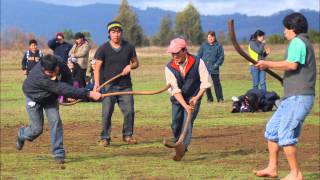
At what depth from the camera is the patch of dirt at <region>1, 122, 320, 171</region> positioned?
12445mm

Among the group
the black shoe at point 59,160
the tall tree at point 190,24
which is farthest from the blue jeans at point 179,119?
the tall tree at point 190,24

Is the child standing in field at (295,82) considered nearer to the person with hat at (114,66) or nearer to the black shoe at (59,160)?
the black shoe at (59,160)

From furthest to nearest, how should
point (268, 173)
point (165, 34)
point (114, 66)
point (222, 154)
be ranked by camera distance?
point (165, 34) < point (114, 66) < point (222, 154) < point (268, 173)

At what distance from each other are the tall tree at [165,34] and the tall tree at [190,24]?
1532 mm

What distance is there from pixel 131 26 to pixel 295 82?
294 ft

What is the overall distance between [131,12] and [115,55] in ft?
293

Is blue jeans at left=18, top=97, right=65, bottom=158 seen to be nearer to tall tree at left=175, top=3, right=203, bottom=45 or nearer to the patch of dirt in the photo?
the patch of dirt

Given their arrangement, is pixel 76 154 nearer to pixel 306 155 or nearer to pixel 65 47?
pixel 306 155

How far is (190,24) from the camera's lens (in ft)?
361

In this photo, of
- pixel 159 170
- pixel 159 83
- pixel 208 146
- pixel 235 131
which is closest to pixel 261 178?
pixel 159 170

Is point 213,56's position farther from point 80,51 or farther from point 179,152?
point 179,152

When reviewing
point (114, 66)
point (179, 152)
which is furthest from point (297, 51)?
point (114, 66)

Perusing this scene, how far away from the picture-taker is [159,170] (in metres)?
10.7

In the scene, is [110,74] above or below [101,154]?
above
